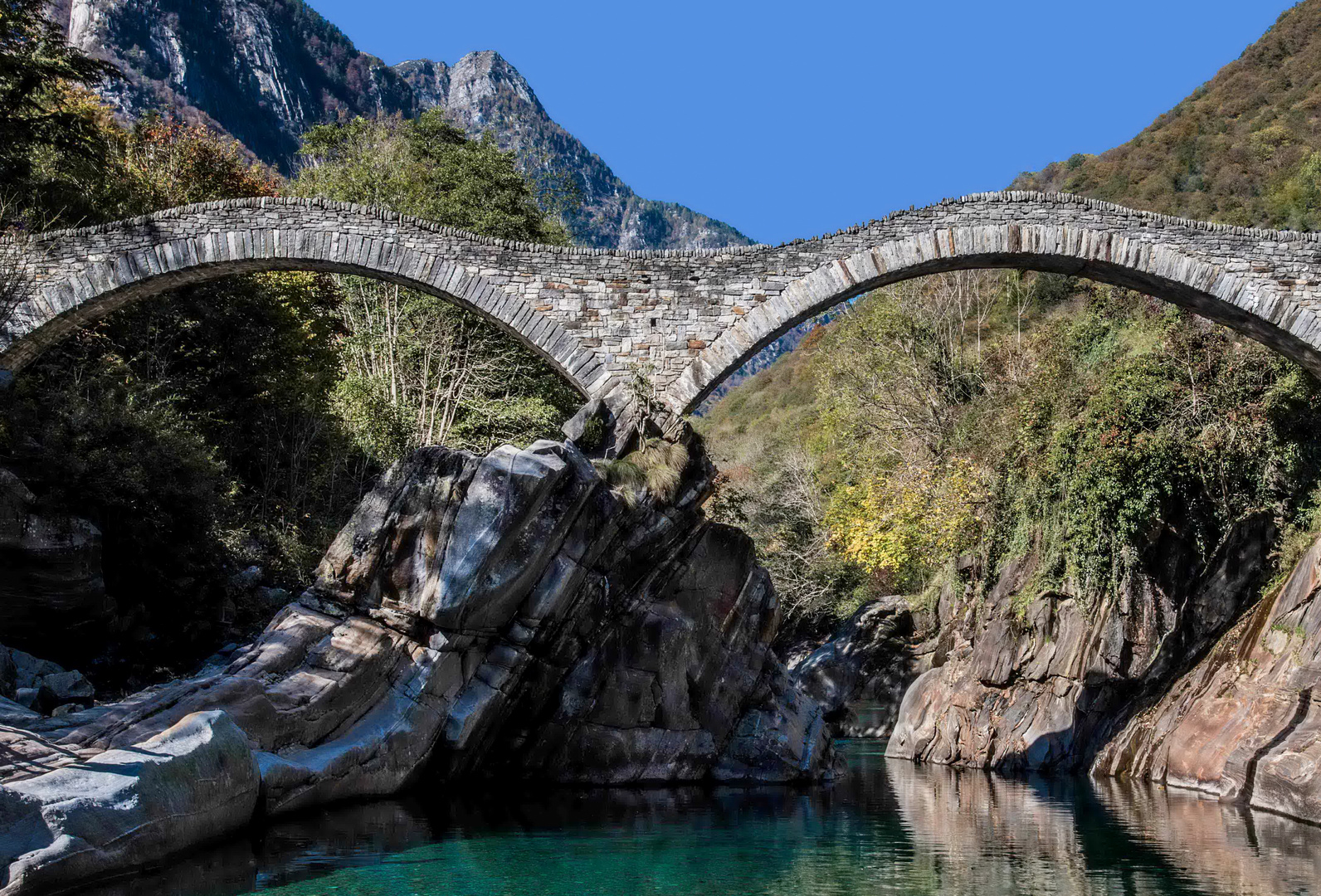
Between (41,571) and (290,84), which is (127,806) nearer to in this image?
(41,571)

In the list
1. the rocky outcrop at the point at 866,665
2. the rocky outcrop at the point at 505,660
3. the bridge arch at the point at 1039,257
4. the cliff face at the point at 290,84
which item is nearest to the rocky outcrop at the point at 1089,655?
the bridge arch at the point at 1039,257

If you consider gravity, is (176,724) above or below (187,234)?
below

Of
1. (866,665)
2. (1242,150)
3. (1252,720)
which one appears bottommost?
(1252,720)

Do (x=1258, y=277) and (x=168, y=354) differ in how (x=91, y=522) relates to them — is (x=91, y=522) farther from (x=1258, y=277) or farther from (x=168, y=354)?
(x=1258, y=277)

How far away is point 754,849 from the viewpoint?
866 centimetres

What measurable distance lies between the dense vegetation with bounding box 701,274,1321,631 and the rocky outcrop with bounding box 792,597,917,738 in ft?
4.00

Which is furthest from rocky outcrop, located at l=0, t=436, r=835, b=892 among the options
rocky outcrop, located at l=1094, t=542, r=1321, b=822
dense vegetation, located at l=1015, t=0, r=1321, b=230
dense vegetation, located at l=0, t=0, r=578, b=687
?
dense vegetation, located at l=1015, t=0, r=1321, b=230

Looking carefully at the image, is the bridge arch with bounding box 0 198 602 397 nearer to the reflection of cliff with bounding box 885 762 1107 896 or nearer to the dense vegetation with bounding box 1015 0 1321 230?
the reflection of cliff with bounding box 885 762 1107 896

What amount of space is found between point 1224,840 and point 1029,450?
8.80m

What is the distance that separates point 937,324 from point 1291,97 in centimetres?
2479

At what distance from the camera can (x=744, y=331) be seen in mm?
15109

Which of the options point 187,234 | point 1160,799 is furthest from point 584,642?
point 187,234

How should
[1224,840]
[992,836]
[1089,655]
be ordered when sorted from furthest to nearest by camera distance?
[1089,655], [992,836], [1224,840]

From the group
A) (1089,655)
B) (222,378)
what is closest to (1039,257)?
(1089,655)
